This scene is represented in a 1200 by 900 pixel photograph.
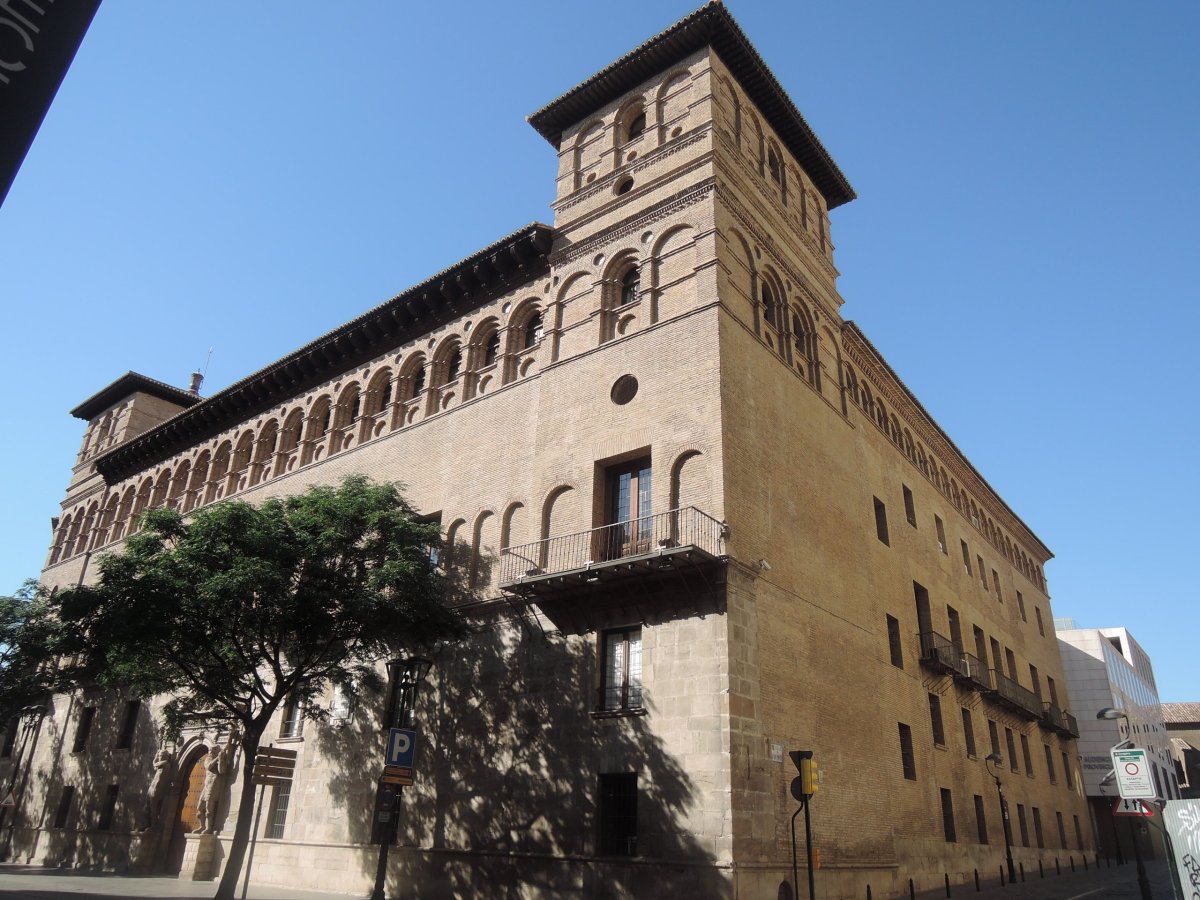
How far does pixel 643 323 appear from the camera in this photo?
20.2 metres

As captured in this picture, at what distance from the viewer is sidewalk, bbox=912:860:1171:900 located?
20531 mm

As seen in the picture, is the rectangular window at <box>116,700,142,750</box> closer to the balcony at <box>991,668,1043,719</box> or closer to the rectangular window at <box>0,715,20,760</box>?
the rectangular window at <box>0,715,20,760</box>

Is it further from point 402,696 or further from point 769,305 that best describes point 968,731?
point 402,696

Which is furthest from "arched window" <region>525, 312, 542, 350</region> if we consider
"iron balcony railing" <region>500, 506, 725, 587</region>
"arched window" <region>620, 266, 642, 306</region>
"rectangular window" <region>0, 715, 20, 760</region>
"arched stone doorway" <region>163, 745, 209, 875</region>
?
"rectangular window" <region>0, 715, 20, 760</region>

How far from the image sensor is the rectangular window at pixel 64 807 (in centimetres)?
3041

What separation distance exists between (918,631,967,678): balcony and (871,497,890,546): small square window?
10.9 feet

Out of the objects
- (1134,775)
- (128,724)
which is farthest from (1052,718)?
A: (128,724)

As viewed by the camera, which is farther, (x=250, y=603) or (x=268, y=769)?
(x=250, y=603)

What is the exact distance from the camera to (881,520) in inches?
1007

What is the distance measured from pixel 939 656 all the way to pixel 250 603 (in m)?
19.4

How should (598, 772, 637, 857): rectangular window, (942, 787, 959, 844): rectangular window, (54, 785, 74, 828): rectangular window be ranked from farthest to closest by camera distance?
(54, 785, 74, 828): rectangular window
(942, 787, 959, 844): rectangular window
(598, 772, 637, 857): rectangular window

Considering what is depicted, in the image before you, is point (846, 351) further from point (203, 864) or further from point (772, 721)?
point (203, 864)

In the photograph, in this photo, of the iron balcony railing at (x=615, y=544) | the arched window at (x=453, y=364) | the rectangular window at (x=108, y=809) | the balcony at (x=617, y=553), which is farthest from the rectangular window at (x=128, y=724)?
the balcony at (x=617, y=553)

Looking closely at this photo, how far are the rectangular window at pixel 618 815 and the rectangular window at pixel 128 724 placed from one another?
21.0m
